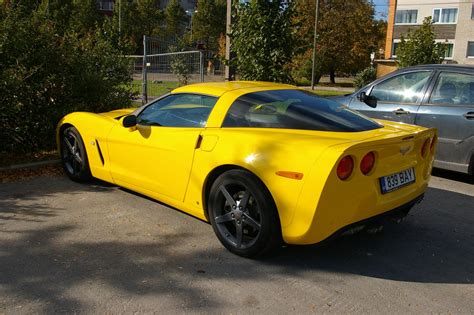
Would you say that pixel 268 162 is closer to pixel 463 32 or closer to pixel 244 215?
pixel 244 215

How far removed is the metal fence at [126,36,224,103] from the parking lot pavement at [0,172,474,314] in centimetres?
997

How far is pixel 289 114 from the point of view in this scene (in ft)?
12.9

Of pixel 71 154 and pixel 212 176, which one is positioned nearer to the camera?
pixel 212 176

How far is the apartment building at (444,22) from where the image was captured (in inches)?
1822

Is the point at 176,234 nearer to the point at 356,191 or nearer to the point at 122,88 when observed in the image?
the point at 356,191

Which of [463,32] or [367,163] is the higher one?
[463,32]

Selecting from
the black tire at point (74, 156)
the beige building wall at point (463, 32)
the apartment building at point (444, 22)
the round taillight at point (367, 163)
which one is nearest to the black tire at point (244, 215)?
the round taillight at point (367, 163)

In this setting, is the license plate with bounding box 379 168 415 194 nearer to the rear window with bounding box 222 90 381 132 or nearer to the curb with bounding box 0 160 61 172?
the rear window with bounding box 222 90 381 132

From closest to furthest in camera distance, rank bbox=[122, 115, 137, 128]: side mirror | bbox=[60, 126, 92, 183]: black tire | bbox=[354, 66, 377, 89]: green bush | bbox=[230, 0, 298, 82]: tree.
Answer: bbox=[122, 115, 137, 128]: side mirror, bbox=[60, 126, 92, 183]: black tire, bbox=[230, 0, 298, 82]: tree, bbox=[354, 66, 377, 89]: green bush

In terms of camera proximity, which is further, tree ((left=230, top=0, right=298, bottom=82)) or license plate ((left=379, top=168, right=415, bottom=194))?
tree ((left=230, top=0, right=298, bottom=82))

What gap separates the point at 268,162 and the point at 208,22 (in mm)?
67086

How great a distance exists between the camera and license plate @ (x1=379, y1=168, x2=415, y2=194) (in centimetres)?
354

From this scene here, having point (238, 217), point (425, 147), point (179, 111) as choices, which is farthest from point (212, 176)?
point (425, 147)

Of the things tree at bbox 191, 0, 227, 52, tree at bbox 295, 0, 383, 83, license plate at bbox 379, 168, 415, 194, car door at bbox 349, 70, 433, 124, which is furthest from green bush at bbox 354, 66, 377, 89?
tree at bbox 191, 0, 227, 52
